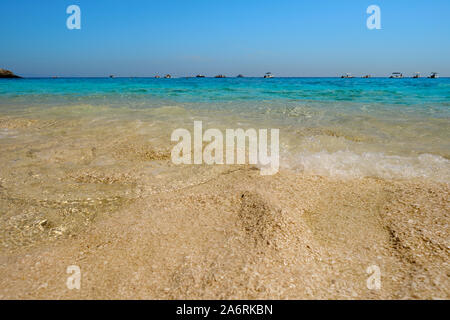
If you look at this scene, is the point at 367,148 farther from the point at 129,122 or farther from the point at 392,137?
the point at 129,122

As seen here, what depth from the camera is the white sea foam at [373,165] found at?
9.69 ft

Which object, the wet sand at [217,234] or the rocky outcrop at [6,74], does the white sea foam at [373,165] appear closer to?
the wet sand at [217,234]

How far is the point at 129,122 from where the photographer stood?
6.14 m

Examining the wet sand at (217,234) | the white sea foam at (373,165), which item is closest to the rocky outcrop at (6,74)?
the wet sand at (217,234)

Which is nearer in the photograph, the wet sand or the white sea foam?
the wet sand

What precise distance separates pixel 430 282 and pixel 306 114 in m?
6.52

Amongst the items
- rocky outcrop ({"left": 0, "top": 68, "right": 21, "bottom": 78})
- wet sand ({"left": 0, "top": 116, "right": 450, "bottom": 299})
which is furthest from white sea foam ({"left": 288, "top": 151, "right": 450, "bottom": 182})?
rocky outcrop ({"left": 0, "top": 68, "right": 21, "bottom": 78})

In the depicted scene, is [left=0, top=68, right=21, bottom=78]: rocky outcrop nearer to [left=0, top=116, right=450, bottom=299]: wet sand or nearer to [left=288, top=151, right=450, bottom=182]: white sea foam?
[left=0, top=116, right=450, bottom=299]: wet sand

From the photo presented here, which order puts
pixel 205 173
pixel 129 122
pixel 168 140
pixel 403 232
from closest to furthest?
pixel 403 232, pixel 205 173, pixel 168 140, pixel 129 122

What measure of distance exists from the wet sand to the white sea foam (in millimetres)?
218

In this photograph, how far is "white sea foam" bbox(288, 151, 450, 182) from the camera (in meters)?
2.95

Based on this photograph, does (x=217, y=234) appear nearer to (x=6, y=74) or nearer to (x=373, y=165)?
(x=373, y=165)

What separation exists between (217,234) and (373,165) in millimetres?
2262
